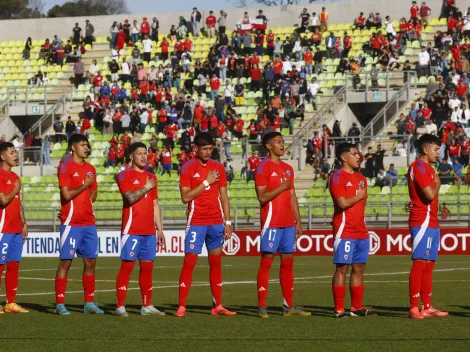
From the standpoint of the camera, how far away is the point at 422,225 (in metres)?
13.7

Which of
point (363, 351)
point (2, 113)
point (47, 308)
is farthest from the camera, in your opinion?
point (2, 113)

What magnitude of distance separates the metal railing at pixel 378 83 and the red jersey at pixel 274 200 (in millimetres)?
28527

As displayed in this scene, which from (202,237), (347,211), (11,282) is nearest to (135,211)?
(202,237)

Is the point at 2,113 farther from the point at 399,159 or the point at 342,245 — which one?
the point at 342,245

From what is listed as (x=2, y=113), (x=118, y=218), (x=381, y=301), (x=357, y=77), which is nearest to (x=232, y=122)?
(x=357, y=77)

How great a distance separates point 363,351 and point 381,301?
557cm

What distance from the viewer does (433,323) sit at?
43.0 ft

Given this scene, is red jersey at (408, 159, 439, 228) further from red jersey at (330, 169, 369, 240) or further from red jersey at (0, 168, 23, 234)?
red jersey at (0, 168, 23, 234)

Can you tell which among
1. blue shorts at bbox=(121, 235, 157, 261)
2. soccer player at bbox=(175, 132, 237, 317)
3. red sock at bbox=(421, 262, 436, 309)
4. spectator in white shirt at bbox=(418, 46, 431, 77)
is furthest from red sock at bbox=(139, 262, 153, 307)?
spectator in white shirt at bbox=(418, 46, 431, 77)

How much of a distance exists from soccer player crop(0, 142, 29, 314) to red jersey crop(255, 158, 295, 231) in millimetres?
3505

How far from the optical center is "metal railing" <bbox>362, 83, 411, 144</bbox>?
40312 millimetres

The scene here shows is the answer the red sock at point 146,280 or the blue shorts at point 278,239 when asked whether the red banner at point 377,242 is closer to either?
the red sock at point 146,280

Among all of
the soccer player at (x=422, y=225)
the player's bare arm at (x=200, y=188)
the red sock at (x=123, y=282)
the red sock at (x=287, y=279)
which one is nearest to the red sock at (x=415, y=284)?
the soccer player at (x=422, y=225)

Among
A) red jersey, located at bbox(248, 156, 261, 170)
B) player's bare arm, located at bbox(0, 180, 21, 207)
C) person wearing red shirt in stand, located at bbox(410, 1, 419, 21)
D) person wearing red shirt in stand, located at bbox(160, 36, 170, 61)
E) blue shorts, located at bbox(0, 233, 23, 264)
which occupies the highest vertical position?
person wearing red shirt in stand, located at bbox(410, 1, 419, 21)
